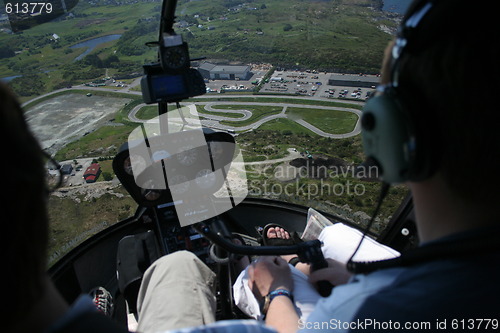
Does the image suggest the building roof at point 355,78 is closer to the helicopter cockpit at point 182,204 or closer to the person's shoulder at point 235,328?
the helicopter cockpit at point 182,204

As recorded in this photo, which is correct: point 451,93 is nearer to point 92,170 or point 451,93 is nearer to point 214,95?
point 92,170

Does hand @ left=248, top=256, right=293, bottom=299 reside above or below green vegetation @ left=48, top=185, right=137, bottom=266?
above

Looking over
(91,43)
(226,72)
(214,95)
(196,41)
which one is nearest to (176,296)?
(196,41)

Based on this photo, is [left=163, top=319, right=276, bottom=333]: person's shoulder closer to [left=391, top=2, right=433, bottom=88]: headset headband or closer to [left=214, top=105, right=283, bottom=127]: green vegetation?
[left=391, top=2, right=433, bottom=88]: headset headband

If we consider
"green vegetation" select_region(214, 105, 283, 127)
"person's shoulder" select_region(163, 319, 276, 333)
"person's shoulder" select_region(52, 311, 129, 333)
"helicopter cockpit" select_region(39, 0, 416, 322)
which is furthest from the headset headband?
"green vegetation" select_region(214, 105, 283, 127)

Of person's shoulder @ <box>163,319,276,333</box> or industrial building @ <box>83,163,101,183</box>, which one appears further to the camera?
industrial building @ <box>83,163,101,183</box>

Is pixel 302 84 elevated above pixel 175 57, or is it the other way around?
pixel 175 57

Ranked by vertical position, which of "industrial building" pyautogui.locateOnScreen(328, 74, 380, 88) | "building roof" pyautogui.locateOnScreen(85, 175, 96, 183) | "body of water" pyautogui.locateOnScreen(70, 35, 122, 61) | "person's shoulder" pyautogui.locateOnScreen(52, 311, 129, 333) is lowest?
"building roof" pyautogui.locateOnScreen(85, 175, 96, 183)
